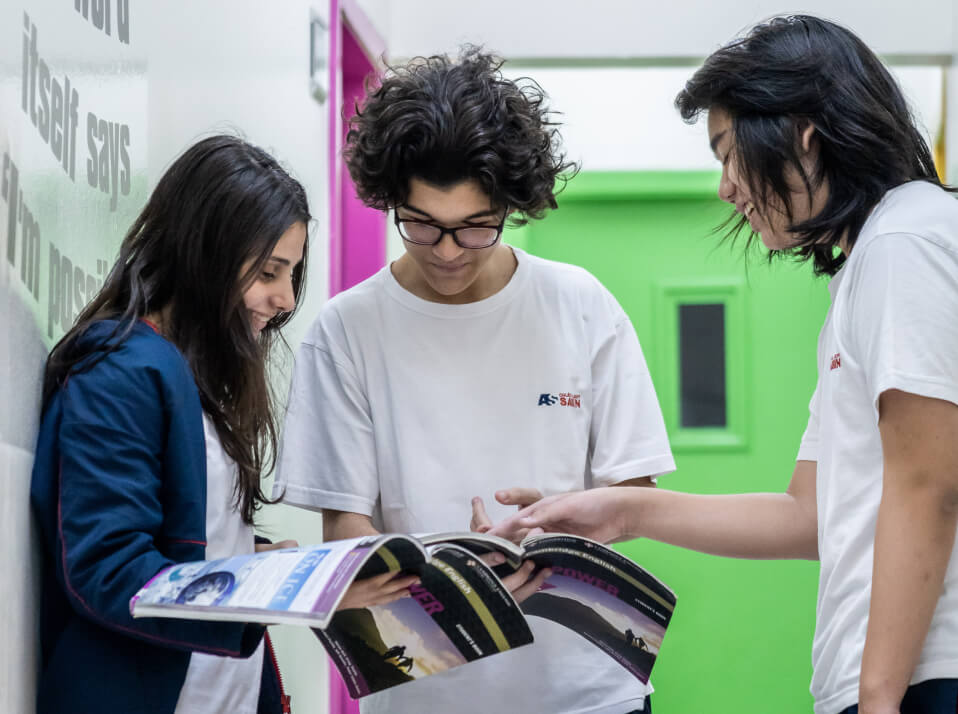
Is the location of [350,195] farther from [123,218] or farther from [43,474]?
[43,474]

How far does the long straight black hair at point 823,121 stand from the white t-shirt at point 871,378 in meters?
0.05

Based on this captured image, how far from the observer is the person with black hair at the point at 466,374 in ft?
4.55

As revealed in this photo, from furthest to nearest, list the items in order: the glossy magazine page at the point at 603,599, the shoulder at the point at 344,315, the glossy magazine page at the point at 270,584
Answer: the shoulder at the point at 344,315, the glossy magazine page at the point at 603,599, the glossy magazine page at the point at 270,584

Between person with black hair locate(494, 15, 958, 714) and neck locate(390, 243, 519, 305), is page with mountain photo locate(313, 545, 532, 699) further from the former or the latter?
neck locate(390, 243, 519, 305)

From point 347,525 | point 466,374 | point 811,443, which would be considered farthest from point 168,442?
point 811,443

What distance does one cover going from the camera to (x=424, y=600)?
1.10 m

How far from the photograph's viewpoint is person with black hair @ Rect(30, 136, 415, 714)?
99 centimetres

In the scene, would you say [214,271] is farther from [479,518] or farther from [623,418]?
[623,418]

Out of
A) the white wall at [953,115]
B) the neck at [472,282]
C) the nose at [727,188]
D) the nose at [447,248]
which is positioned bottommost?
the neck at [472,282]

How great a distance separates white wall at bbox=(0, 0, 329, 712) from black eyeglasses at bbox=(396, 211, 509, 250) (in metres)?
0.26

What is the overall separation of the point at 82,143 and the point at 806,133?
2.67ft

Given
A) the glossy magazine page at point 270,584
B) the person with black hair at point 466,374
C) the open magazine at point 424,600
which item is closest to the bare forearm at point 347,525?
the person with black hair at point 466,374

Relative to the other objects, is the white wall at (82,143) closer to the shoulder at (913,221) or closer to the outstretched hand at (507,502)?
the outstretched hand at (507,502)

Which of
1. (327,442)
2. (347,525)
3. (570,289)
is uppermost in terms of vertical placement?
(570,289)
